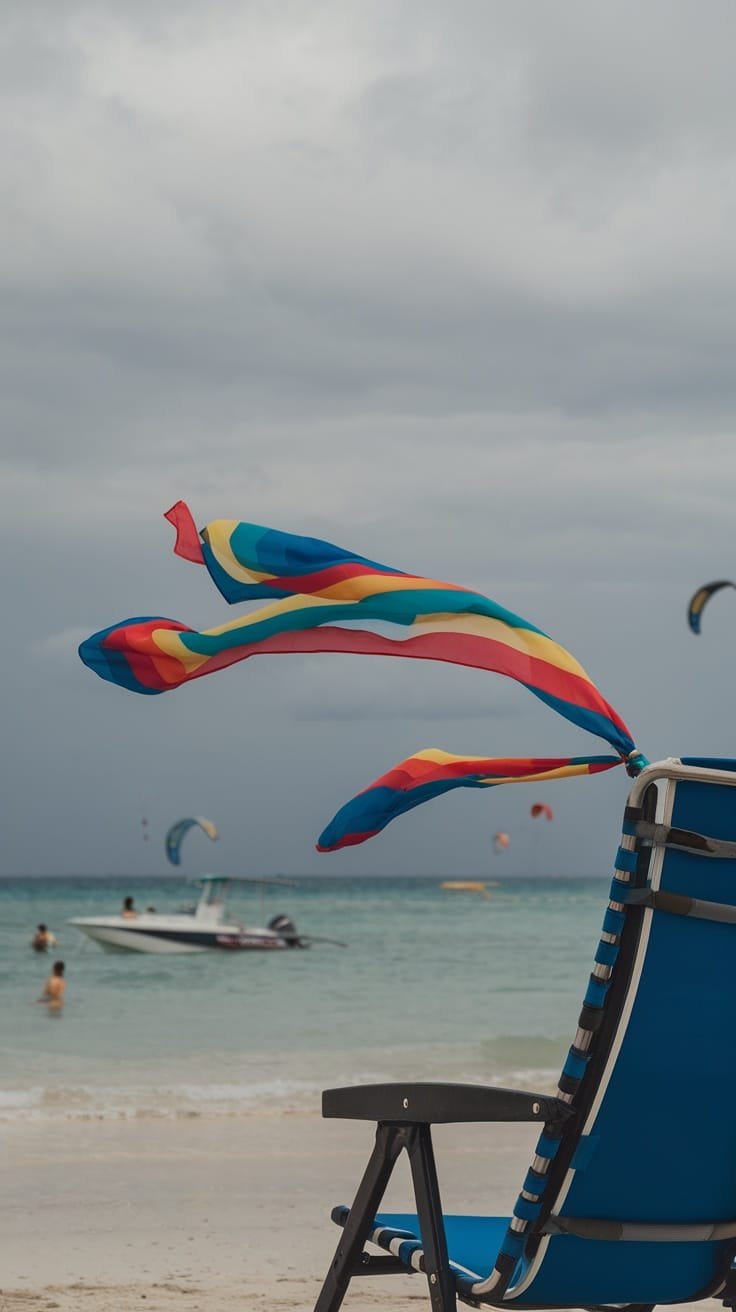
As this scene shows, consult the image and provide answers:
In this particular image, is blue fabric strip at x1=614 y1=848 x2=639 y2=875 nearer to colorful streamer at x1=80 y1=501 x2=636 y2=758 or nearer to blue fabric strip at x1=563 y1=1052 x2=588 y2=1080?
blue fabric strip at x1=563 y1=1052 x2=588 y2=1080

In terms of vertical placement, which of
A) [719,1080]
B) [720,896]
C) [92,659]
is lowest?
[719,1080]

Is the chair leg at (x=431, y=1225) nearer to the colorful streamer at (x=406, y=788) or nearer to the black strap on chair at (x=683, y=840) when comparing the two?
the black strap on chair at (x=683, y=840)

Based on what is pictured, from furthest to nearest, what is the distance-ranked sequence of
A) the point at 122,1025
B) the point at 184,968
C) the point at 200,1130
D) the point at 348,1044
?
1. the point at 184,968
2. the point at 122,1025
3. the point at 348,1044
4. the point at 200,1130

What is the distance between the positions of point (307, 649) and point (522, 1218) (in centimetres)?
142

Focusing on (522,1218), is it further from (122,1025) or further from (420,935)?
(420,935)

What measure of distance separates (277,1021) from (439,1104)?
17.1 m

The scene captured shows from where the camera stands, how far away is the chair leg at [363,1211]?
112 inches

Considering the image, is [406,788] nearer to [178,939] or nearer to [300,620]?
[300,620]

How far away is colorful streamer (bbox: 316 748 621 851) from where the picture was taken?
11.6 feet

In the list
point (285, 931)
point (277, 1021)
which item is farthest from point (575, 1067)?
point (285, 931)

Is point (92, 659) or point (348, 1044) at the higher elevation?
point (92, 659)

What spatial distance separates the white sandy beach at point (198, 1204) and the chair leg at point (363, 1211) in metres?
1.66

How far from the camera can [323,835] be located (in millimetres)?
3631

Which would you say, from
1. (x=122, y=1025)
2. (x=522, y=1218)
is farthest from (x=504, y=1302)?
(x=122, y=1025)
